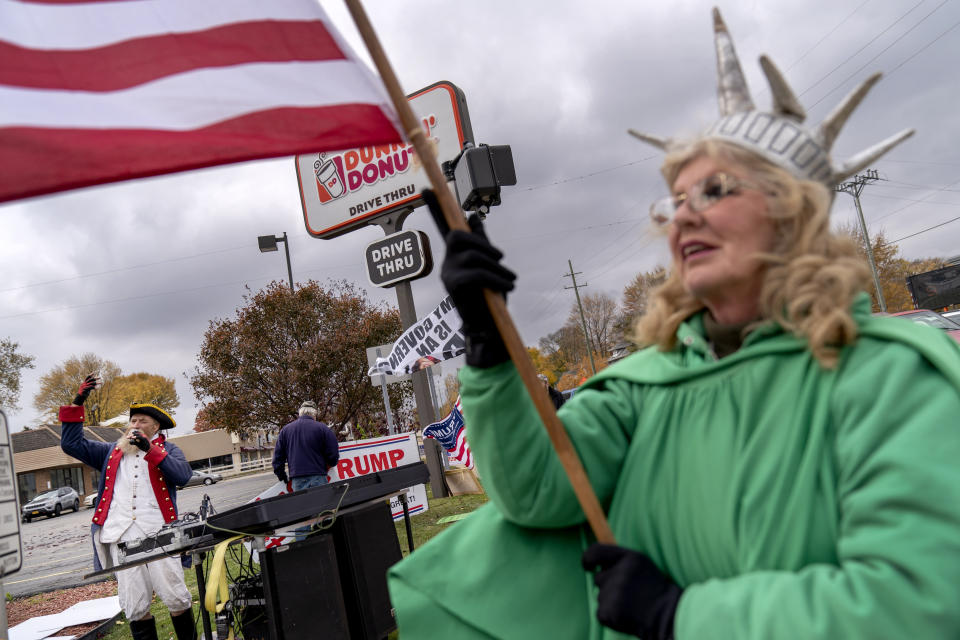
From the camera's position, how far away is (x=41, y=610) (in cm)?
795

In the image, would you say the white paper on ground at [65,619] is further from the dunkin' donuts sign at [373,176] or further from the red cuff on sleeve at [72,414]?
the dunkin' donuts sign at [373,176]

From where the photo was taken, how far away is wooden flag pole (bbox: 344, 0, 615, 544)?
1397mm

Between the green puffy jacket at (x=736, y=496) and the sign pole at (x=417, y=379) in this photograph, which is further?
the sign pole at (x=417, y=379)

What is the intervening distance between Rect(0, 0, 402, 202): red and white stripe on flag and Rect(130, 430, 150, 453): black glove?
14.7 ft

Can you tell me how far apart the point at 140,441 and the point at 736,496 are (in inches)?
204

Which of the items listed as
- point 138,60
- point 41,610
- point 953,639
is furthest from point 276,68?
point 41,610

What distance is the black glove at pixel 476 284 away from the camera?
138 cm

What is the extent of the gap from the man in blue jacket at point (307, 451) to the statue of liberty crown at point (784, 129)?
6771mm

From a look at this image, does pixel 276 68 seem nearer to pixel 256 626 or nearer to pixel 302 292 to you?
pixel 256 626

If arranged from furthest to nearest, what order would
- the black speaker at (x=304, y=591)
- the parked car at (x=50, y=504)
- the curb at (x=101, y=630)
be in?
the parked car at (x=50, y=504), the curb at (x=101, y=630), the black speaker at (x=304, y=591)

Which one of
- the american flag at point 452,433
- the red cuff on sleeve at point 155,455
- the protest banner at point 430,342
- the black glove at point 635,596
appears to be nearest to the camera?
the black glove at point 635,596

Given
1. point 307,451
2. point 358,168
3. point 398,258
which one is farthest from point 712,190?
point 358,168

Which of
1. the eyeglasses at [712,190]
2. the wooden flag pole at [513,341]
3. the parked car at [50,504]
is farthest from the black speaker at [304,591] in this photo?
the parked car at [50,504]

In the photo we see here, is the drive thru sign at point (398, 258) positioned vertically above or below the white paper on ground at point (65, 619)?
above
